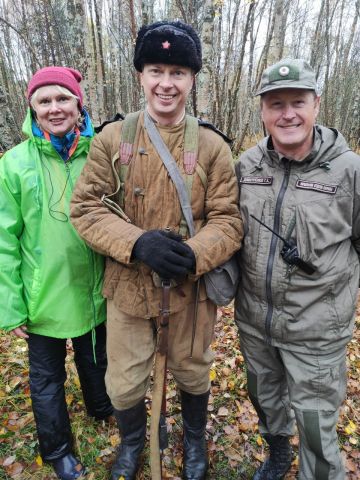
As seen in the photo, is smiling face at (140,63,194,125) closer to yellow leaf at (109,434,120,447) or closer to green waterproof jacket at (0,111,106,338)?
green waterproof jacket at (0,111,106,338)

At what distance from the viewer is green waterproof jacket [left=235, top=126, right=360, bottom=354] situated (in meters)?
1.90

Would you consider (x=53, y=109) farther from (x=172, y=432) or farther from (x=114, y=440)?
(x=172, y=432)

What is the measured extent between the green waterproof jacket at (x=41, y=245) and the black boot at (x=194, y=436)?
3.43 ft

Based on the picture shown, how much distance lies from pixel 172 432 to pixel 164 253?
2.05m

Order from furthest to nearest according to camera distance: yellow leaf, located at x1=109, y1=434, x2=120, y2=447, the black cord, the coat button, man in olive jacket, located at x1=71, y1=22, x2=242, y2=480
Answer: yellow leaf, located at x1=109, y1=434, x2=120, y2=447 < the black cord < the coat button < man in olive jacket, located at x1=71, y1=22, x2=242, y2=480

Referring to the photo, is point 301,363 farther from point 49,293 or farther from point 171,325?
point 49,293

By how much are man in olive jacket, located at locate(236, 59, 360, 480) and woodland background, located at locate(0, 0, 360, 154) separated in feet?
13.2

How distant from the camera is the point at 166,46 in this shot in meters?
1.97

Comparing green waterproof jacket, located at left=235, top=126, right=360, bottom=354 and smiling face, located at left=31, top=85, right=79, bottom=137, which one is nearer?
green waterproof jacket, located at left=235, top=126, right=360, bottom=354

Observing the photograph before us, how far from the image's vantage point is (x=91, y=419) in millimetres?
3131

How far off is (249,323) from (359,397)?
2.19 metres

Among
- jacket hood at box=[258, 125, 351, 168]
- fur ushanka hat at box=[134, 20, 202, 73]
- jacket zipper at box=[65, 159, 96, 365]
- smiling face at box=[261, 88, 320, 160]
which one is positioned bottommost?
jacket zipper at box=[65, 159, 96, 365]

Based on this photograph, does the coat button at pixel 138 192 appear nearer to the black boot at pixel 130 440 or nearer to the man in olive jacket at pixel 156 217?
the man in olive jacket at pixel 156 217

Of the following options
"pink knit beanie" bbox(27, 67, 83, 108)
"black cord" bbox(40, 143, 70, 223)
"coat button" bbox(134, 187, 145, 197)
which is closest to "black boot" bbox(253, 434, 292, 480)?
"coat button" bbox(134, 187, 145, 197)
